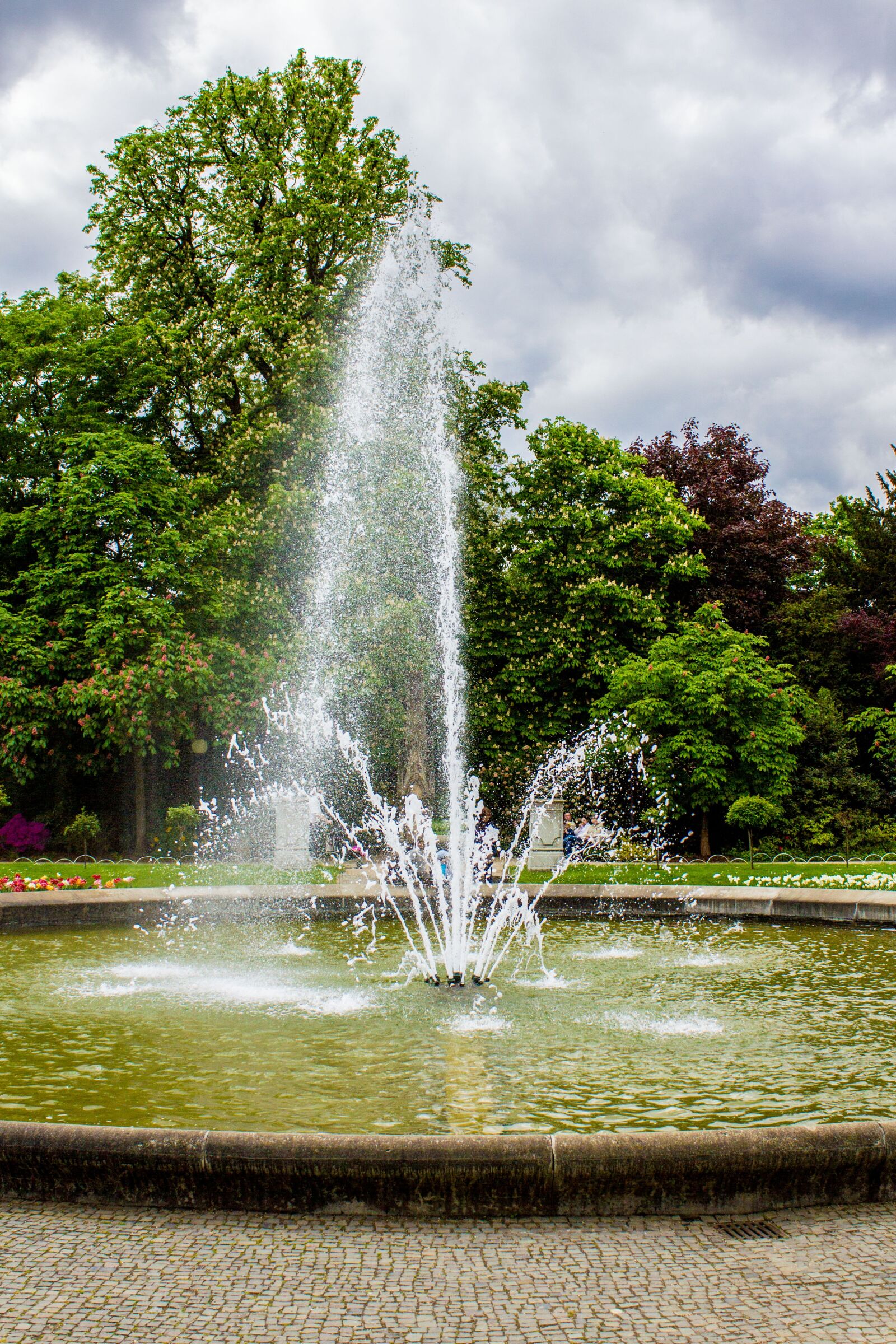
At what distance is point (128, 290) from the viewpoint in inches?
1142

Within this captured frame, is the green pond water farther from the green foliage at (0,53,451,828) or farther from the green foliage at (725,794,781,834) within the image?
the green foliage at (0,53,451,828)

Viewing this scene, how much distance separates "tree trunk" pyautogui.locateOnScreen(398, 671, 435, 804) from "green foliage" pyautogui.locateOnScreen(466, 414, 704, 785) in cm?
196

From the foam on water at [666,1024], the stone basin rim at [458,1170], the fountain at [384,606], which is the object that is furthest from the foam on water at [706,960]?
the fountain at [384,606]

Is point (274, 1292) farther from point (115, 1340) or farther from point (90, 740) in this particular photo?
point (90, 740)

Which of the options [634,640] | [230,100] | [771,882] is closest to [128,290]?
[230,100]

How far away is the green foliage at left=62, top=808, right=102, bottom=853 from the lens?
2331cm

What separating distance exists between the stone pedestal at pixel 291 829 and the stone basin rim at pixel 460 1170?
15.7 meters

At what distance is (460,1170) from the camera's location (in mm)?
4613

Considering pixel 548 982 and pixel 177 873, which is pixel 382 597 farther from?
pixel 548 982

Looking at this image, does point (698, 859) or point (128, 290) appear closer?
point (698, 859)

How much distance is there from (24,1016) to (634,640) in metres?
19.6

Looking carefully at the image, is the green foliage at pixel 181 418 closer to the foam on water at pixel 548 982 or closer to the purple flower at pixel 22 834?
the purple flower at pixel 22 834

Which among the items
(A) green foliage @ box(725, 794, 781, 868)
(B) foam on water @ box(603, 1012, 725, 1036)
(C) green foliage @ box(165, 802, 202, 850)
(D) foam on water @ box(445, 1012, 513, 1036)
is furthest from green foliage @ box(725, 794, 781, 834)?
(D) foam on water @ box(445, 1012, 513, 1036)

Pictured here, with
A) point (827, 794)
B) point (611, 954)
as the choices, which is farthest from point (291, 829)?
point (611, 954)
